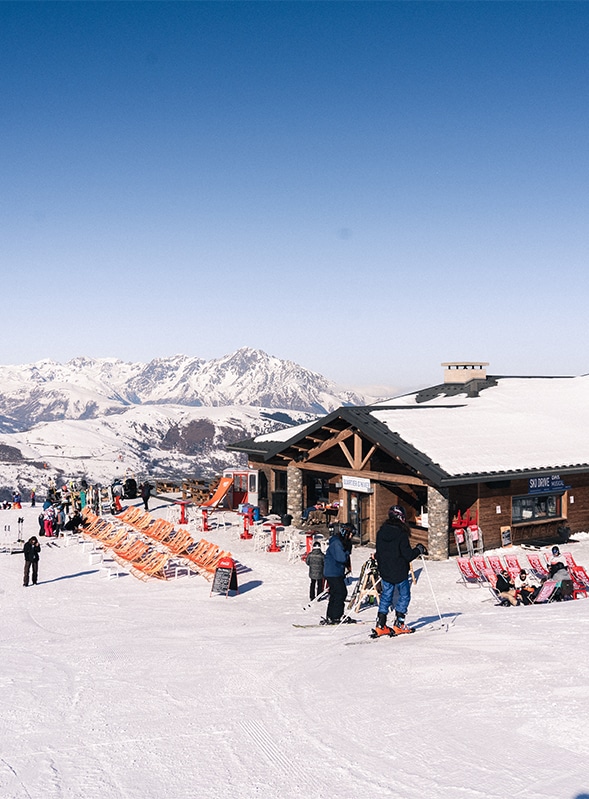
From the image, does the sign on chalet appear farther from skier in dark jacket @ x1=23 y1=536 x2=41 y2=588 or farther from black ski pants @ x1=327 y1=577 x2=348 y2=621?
skier in dark jacket @ x1=23 y1=536 x2=41 y2=588

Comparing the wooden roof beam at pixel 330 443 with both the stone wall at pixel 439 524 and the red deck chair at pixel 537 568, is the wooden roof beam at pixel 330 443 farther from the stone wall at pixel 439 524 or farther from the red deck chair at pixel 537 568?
the red deck chair at pixel 537 568

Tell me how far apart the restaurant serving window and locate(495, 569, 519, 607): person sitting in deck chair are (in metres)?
7.22

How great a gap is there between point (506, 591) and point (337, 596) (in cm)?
413

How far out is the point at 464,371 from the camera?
1260 inches

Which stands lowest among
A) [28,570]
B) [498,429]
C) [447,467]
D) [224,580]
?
[224,580]

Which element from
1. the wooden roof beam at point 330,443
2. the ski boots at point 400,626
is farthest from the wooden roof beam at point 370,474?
the ski boots at point 400,626

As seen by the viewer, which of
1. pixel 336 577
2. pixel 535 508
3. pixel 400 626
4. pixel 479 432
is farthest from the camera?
pixel 479 432

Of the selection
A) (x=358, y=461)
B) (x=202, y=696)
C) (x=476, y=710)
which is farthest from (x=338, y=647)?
(x=358, y=461)

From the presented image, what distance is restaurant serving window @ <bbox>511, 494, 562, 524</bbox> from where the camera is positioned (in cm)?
2106

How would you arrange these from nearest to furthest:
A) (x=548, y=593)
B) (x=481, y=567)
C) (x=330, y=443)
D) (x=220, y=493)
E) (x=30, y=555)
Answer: (x=548, y=593) < (x=481, y=567) < (x=30, y=555) < (x=330, y=443) < (x=220, y=493)

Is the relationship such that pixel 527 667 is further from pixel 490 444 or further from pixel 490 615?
pixel 490 444

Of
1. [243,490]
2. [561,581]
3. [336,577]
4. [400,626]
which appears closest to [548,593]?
[561,581]

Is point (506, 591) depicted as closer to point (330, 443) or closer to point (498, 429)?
point (498, 429)

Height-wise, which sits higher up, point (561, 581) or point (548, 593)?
point (561, 581)
